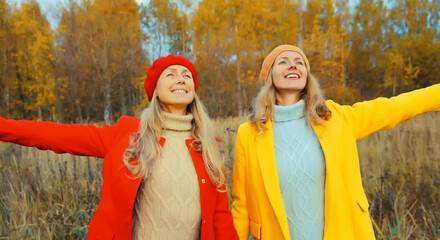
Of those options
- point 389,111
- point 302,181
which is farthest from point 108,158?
point 389,111

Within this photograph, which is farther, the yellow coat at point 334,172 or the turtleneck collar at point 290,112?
the turtleneck collar at point 290,112

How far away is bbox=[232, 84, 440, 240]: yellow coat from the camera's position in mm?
1494

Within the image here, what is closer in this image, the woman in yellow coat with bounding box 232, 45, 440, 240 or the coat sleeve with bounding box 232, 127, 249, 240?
the woman in yellow coat with bounding box 232, 45, 440, 240

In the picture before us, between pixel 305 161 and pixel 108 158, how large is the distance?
105 centimetres

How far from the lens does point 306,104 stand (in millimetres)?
1747

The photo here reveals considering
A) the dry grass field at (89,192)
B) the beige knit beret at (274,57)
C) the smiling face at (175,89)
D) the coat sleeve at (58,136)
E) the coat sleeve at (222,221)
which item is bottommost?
the dry grass field at (89,192)

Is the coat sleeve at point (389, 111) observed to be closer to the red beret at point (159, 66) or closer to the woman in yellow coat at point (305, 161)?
the woman in yellow coat at point (305, 161)

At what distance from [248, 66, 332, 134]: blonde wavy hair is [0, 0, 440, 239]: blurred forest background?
4.35ft

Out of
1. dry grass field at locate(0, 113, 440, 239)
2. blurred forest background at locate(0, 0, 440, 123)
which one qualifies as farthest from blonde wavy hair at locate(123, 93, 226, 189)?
blurred forest background at locate(0, 0, 440, 123)

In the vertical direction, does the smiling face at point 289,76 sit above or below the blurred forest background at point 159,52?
below

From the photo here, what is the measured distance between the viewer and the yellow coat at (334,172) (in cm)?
149

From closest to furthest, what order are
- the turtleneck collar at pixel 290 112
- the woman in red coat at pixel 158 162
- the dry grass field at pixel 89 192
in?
the woman in red coat at pixel 158 162 < the turtleneck collar at pixel 290 112 < the dry grass field at pixel 89 192

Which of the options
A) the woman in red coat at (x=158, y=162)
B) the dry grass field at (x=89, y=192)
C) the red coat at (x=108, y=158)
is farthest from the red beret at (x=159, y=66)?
the dry grass field at (x=89, y=192)

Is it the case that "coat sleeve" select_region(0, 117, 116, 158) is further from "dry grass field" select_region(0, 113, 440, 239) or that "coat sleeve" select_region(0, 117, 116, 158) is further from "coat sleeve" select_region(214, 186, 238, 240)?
"dry grass field" select_region(0, 113, 440, 239)
